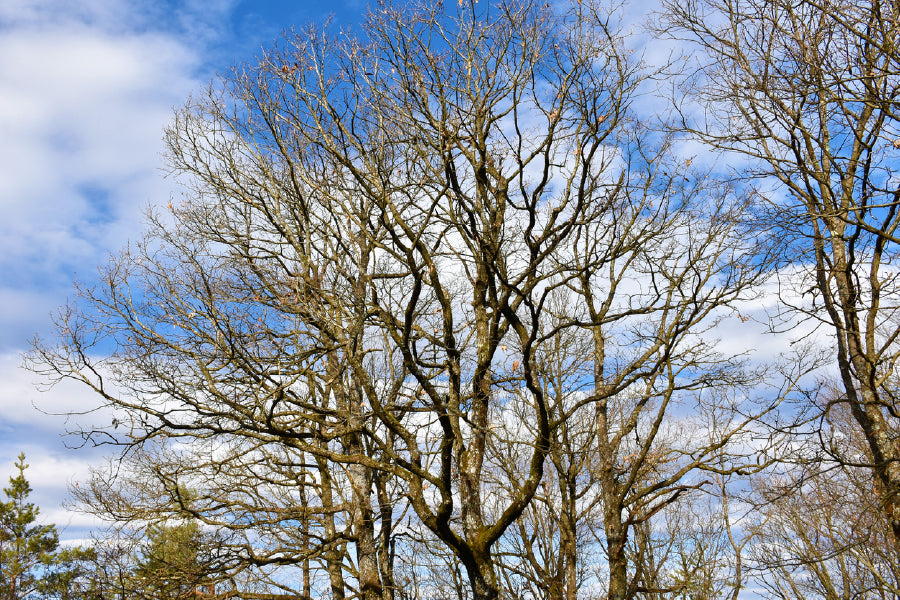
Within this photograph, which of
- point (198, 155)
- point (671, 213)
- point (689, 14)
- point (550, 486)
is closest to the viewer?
point (689, 14)

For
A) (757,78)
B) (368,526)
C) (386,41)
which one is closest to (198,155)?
(386,41)

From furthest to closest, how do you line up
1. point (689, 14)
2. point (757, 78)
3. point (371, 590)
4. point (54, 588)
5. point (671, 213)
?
point (54, 588) → point (371, 590) → point (671, 213) → point (689, 14) → point (757, 78)

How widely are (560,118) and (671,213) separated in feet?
7.89

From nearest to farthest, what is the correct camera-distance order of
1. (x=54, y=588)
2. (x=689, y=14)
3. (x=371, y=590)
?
1. (x=689, y=14)
2. (x=371, y=590)
3. (x=54, y=588)

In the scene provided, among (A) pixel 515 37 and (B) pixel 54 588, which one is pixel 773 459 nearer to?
(A) pixel 515 37

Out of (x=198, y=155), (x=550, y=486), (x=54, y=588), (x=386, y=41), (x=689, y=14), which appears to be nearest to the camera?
(x=386, y=41)

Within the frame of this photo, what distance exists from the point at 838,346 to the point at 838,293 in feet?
2.44

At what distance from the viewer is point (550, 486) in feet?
41.7

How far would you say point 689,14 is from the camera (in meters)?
8.18

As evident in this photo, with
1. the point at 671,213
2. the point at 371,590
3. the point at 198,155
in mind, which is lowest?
the point at 371,590

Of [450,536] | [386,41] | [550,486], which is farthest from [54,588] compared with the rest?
[386,41]

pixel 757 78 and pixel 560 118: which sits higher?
pixel 560 118

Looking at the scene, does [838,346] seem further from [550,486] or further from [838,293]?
[550,486]

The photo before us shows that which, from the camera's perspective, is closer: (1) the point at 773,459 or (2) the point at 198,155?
(1) the point at 773,459
